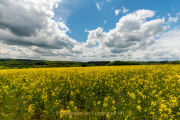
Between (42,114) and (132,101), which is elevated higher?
(132,101)

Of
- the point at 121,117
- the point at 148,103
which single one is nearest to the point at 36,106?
the point at 121,117

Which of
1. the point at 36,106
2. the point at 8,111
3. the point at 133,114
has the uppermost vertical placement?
the point at 133,114

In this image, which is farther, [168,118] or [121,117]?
[121,117]

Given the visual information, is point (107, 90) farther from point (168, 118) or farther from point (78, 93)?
point (168, 118)

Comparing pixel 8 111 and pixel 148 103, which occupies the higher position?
pixel 148 103

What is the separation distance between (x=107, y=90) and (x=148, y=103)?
3019 mm

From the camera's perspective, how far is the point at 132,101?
5301mm

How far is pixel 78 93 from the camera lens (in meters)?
6.76

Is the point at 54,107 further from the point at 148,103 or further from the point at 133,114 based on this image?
the point at 148,103

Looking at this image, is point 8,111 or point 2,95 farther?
point 2,95

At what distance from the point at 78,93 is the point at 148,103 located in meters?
4.72

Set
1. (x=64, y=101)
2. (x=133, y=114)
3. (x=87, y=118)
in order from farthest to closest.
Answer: (x=64, y=101) < (x=87, y=118) < (x=133, y=114)

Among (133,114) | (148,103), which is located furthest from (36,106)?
(148,103)

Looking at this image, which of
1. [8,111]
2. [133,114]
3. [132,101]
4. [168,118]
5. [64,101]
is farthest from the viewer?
[64,101]
